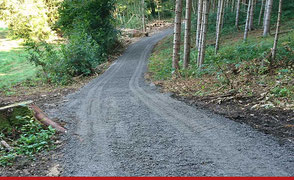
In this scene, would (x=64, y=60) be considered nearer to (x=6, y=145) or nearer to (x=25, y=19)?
(x=25, y=19)

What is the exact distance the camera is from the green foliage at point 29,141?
12.6 feet

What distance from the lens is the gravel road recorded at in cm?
309

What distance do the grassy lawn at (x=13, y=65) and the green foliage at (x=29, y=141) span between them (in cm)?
1184

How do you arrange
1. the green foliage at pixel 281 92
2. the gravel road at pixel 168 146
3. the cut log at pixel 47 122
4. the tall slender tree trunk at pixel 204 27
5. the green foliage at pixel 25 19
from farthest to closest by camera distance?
the green foliage at pixel 25 19, the tall slender tree trunk at pixel 204 27, the green foliage at pixel 281 92, the cut log at pixel 47 122, the gravel road at pixel 168 146

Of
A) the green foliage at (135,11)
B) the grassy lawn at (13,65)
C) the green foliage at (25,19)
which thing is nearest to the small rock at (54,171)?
the grassy lawn at (13,65)

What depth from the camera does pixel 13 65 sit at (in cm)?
2228

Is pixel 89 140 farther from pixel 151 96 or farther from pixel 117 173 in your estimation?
pixel 151 96

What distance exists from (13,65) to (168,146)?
935 inches

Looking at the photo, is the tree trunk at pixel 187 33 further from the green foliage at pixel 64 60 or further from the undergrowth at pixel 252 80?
the green foliage at pixel 64 60

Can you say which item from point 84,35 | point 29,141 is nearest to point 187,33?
point 29,141

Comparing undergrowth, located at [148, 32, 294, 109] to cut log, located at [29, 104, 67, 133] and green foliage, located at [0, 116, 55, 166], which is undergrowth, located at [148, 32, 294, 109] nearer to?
cut log, located at [29, 104, 67, 133]

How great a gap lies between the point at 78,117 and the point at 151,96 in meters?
2.84

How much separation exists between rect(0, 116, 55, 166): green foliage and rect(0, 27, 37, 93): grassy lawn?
1184 cm

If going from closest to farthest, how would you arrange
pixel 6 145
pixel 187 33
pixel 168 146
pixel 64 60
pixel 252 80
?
pixel 168 146 < pixel 6 145 < pixel 252 80 < pixel 187 33 < pixel 64 60
